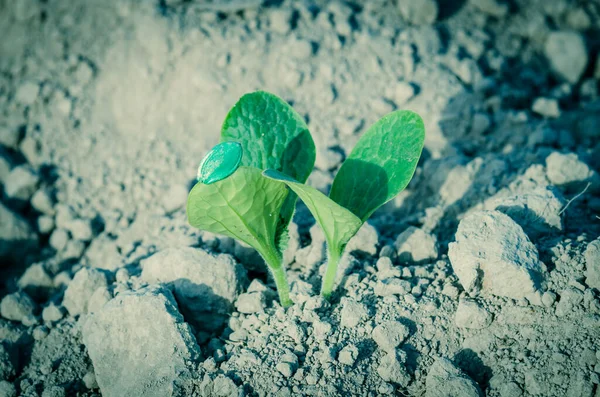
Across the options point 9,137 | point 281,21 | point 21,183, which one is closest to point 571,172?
point 281,21

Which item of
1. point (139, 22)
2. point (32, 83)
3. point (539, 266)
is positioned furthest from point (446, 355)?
point (32, 83)

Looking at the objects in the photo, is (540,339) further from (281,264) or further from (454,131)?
(454,131)

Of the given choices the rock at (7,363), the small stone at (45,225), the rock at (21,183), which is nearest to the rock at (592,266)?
the rock at (7,363)

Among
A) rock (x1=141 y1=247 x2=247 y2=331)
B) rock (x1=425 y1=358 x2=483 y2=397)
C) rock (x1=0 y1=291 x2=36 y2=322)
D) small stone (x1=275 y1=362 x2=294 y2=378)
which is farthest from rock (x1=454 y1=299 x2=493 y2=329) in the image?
rock (x1=0 y1=291 x2=36 y2=322)

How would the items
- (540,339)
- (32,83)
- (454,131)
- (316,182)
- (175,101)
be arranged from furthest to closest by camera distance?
(32,83), (175,101), (454,131), (316,182), (540,339)

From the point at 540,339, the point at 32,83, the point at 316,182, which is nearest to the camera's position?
the point at 540,339

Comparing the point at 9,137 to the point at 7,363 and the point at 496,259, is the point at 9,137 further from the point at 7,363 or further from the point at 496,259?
the point at 496,259

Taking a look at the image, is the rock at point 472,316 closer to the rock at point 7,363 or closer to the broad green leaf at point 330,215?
the broad green leaf at point 330,215
